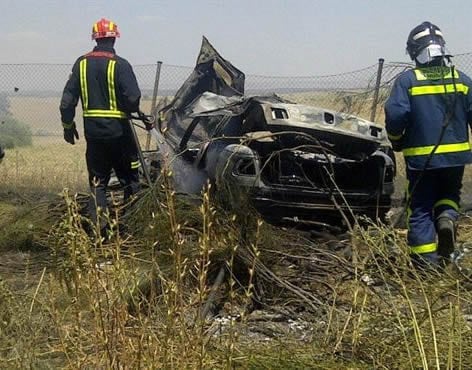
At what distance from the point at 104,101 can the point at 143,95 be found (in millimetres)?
4237

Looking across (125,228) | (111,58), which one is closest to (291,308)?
(125,228)

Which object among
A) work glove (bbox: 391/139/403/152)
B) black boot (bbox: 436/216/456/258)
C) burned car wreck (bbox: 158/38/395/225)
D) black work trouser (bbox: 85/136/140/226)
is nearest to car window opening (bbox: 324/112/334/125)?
burned car wreck (bbox: 158/38/395/225)

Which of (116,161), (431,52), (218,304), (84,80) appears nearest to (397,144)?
(431,52)

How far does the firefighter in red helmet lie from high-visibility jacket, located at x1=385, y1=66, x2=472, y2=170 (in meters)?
2.66

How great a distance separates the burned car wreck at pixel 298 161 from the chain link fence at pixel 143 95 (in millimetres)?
315

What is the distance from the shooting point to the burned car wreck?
583 cm

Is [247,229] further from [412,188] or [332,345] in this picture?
[332,345]

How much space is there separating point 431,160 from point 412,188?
10.4 inches

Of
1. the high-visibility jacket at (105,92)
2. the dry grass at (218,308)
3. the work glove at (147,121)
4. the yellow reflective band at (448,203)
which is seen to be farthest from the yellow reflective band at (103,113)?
the yellow reflective band at (448,203)

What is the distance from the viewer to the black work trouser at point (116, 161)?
7000 mm

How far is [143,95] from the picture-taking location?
36.4 ft

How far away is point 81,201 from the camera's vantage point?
24.0 feet

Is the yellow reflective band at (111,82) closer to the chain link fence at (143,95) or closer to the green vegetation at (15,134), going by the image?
the chain link fence at (143,95)

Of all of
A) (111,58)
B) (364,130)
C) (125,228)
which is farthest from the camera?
(111,58)
